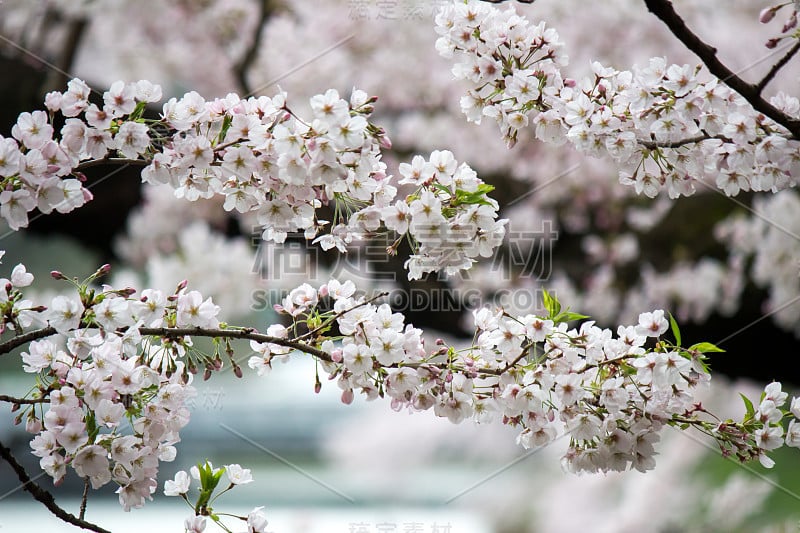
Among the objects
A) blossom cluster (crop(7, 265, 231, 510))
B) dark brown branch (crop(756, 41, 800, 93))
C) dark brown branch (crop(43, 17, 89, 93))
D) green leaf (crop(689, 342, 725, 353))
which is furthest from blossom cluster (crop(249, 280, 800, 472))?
dark brown branch (crop(43, 17, 89, 93))

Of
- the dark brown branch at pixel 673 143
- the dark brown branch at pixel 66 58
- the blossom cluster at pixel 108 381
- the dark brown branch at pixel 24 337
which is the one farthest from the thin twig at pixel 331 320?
the dark brown branch at pixel 66 58

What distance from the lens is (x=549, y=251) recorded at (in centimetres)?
261

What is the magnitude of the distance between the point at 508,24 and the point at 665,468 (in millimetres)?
3033

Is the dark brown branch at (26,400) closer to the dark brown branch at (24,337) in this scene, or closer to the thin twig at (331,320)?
the dark brown branch at (24,337)

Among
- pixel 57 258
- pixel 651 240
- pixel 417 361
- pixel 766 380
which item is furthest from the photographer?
pixel 57 258

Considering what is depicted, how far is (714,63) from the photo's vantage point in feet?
2.71

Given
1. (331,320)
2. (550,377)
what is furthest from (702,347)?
(331,320)

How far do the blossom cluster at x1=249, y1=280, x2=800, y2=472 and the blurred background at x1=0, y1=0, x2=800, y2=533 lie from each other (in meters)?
0.82

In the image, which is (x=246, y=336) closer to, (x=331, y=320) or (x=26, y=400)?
(x=331, y=320)

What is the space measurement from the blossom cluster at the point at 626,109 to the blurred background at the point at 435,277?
759 millimetres

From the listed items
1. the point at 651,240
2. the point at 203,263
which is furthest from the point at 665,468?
the point at 203,263

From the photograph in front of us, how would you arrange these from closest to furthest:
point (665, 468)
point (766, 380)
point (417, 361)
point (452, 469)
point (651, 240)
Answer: point (417, 361) < point (766, 380) < point (651, 240) < point (665, 468) < point (452, 469)

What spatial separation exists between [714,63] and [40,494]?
83 centimetres

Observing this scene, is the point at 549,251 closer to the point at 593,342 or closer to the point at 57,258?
the point at 593,342
